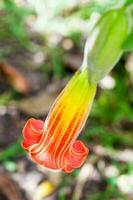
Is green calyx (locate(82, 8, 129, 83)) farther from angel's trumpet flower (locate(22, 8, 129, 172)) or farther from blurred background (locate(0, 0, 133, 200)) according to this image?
blurred background (locate(0, 0, 133, 200))

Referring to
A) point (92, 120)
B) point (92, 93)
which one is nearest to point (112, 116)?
point (92, 120)

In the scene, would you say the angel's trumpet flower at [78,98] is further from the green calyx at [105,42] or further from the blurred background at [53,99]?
the blurred background at [53,99]

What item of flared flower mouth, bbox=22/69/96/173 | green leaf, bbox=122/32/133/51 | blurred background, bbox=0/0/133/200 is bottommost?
blurred background, bbox=0/0/133/200

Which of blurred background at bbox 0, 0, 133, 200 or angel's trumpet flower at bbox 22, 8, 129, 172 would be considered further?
blurred background at bbox 0, 0, 133, 200

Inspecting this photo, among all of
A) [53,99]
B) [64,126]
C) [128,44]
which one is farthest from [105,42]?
[53,99]

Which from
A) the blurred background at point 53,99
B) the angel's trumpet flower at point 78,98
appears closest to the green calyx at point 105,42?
the angel's trumpet flower at point 78,98

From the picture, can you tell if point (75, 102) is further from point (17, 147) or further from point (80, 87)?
point (17, 147)

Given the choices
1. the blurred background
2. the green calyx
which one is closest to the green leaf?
the green calyx
